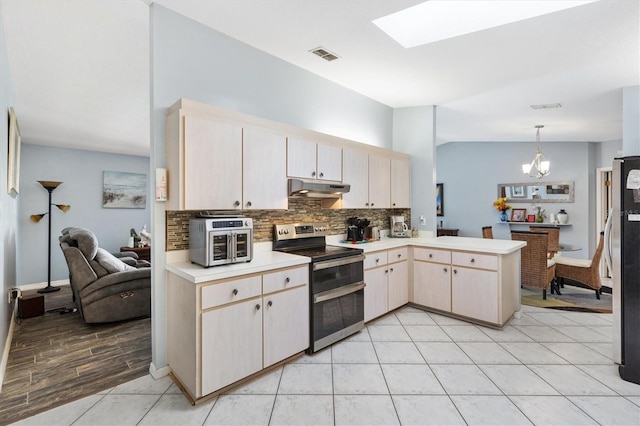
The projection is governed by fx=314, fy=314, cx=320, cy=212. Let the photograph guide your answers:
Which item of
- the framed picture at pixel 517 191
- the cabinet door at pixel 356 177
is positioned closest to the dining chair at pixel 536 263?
the framed picture at pixel 517 191

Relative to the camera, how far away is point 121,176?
6297 millimetres

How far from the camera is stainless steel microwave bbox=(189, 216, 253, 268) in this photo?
2.18 m

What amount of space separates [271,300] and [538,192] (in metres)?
6.39

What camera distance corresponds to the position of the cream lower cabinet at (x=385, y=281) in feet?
10.8

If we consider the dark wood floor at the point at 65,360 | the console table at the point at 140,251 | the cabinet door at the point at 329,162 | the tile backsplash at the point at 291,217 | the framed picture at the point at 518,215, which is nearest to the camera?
the dark wood floor at the point at 65,360

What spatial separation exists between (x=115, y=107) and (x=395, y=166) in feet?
11.7

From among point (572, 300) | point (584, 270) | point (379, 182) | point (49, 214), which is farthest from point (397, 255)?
point (49, 214)

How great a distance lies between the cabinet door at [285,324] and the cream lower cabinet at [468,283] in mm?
1738

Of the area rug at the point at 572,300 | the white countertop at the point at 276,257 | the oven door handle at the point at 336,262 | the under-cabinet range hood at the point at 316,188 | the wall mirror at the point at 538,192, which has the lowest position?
the area rug at the point at 572,300

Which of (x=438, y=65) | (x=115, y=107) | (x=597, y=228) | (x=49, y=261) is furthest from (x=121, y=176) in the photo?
(x=597, y=228)

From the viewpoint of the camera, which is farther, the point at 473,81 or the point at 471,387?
the point at 473,81

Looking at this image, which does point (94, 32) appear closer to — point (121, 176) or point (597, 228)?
point (121, 176)

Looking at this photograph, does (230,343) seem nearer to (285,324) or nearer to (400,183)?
(285,324)

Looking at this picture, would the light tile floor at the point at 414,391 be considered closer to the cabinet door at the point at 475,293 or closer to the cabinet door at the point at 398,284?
the cabinet door at the point at 475,293
